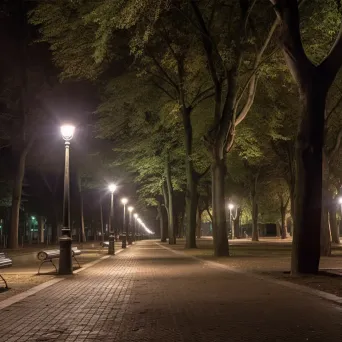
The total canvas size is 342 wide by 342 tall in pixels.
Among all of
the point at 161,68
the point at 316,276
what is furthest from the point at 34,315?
the point at 161,68

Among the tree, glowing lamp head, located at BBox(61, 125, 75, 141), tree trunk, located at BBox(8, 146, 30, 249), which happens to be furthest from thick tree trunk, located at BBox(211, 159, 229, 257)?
tree trunk, located at BBox(8, 146, 30, 249)

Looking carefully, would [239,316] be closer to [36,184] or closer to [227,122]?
[227,122]

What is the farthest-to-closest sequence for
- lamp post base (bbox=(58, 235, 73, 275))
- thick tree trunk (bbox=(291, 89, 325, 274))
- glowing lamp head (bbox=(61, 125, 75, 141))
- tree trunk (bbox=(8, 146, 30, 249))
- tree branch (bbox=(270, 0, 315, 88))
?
tree trunk (bbox=(8, 146, 30, 249))
glowing lamp head (bbox=(61, 125, 75, 141))
lamp post base (bbox=(58, 235, 73, 275))
tree branch (bbox=(270, 0, 315, 88))
thick tree trunk (bbox=(291, 89, 325, 274))

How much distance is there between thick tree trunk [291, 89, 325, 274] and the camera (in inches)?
608

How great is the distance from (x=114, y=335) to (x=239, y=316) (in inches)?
93.8

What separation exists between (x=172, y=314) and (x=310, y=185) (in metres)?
7.49

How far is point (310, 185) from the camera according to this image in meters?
15.4

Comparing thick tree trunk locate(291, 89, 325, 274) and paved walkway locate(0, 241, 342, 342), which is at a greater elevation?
thick tree trunk locate(291, 89, 325, 274)

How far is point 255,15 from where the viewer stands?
25828mm

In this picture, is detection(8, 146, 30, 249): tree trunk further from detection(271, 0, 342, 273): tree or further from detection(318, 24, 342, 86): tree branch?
detection(318, 24, 342, 86): tree branch

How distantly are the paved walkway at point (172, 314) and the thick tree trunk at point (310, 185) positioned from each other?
2.04m

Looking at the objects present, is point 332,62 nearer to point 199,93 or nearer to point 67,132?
point 67,132

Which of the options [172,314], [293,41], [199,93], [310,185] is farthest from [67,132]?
[199,93]

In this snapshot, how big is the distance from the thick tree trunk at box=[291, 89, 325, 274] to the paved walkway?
Result: 2.04 meters
